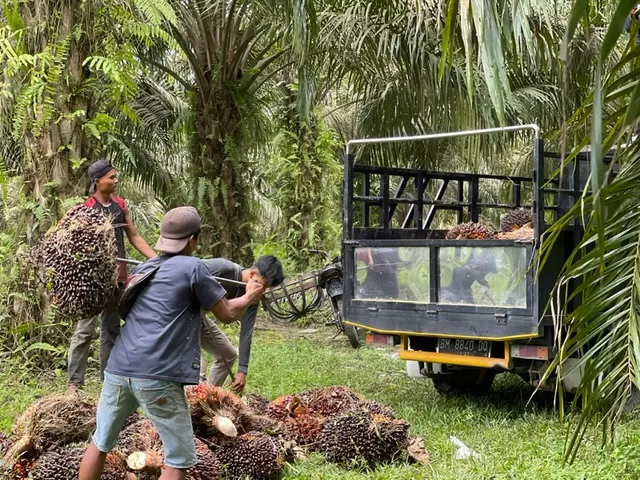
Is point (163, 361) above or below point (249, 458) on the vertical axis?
above

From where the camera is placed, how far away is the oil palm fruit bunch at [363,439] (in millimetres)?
5188

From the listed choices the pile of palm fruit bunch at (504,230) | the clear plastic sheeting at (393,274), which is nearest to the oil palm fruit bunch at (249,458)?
the clear plastic sheeting at (393,274)

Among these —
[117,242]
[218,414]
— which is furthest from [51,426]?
[117,242]

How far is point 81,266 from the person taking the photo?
3961 mm

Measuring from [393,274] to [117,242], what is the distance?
2.49 meters

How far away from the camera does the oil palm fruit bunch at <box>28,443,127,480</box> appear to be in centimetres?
435

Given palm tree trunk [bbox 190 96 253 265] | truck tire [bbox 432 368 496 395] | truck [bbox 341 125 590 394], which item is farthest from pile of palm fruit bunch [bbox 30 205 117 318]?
palm tree trunk [bbox 190 96 253 265]

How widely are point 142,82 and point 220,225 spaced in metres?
4.50

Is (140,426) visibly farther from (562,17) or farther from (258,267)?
(562,17)

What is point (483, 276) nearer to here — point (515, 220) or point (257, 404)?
point (515, 220)

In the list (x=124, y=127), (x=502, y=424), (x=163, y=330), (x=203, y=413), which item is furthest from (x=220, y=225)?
(x=163, y=330)

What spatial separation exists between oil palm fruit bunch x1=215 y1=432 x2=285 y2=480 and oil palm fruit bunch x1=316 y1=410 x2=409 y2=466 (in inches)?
16.3

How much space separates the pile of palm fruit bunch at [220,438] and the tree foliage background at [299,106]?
4.70ft

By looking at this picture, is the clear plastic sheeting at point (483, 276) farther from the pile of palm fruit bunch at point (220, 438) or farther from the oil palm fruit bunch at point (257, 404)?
the oil palm fruit bunch at point (257, 404)
